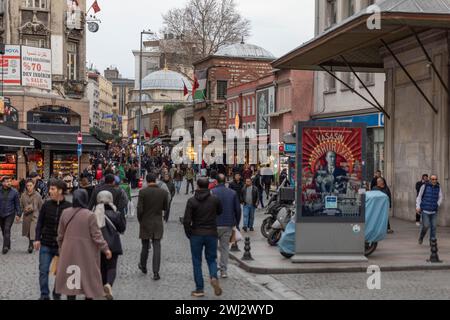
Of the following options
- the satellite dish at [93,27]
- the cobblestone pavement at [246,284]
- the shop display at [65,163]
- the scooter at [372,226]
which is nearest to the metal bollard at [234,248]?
the cobblestone pavement at [246,284]

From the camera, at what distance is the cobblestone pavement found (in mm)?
11227

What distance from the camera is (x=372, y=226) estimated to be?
1504 centimetres

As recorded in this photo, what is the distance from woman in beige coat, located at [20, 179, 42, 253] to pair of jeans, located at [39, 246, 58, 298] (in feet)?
19.9

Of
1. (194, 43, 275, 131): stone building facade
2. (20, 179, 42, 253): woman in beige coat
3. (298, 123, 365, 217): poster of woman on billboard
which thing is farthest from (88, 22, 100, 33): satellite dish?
(298, 123, 365, 217): poster of woman on billboard

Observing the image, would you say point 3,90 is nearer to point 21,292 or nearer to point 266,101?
point 266,101

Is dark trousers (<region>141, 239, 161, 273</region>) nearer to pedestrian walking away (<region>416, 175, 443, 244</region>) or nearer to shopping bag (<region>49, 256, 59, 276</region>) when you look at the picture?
shopping bag (<region>49, 256, 59, 276</region>)

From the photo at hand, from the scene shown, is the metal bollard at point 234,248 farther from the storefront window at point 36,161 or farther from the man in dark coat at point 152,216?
the storefront window at point 36,161

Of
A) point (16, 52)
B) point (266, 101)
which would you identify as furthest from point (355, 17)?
point (266, 101)

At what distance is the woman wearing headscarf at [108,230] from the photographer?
986 cm

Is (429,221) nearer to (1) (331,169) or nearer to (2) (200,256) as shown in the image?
(1) (331,169)

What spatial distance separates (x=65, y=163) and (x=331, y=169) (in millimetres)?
30978

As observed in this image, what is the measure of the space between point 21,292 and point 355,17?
34.8 ft

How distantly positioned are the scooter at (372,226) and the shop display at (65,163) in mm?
29368

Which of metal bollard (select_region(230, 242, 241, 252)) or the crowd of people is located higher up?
the crowd of people
